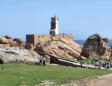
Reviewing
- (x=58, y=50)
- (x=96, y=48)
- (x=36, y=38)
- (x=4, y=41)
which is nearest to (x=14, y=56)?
(x=58, y=50)

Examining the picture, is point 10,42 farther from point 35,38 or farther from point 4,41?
point 35,38

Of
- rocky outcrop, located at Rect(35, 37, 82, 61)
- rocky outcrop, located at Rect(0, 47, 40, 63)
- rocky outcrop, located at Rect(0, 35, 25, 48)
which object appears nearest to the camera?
rocky outcrop, located at Rect(0, 47, 40, 63)

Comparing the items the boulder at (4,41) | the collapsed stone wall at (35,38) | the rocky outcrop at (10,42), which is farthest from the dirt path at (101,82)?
the collapsed stone wall at (35,38)

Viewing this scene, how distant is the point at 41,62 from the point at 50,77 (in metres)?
11.5

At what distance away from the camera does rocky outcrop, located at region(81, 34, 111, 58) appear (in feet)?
158

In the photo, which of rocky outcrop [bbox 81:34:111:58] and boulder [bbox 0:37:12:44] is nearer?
rocky outcrop [bbox 81:34:111:58]

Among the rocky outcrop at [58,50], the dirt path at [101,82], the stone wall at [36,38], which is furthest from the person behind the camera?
the stone wall at [36,38]

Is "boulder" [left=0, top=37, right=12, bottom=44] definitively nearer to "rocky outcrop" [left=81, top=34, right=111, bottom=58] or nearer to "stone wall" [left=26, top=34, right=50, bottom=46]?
"stone wall" [left=26, top=34, right=50, bottom=46]

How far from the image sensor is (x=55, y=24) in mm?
83812

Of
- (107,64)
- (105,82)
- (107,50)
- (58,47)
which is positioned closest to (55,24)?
(58,47)

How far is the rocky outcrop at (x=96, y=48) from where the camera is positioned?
158ft

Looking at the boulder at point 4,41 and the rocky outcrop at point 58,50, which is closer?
the rocky outcrop at point 58,50

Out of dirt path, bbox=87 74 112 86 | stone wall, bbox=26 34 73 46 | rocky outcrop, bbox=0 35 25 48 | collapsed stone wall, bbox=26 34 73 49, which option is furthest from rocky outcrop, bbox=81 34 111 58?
dirt path, bbox=87 74 112 86

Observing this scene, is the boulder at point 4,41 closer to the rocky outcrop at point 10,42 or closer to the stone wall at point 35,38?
the rocky outcrop at point 10,42
